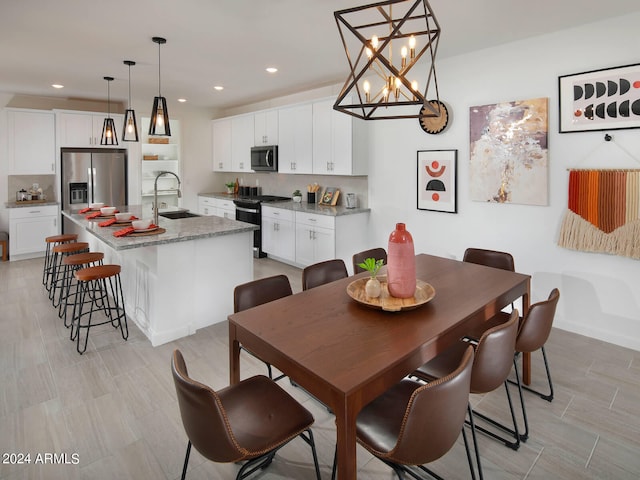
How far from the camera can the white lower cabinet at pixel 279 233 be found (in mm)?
5797

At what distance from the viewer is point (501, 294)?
229cm

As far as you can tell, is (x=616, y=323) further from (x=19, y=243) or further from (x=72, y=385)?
(x=19, y=243)

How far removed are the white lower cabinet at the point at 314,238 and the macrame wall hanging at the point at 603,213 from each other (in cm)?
255

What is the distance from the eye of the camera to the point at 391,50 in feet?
6.37

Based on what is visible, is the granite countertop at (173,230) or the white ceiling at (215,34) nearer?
the white ceiling at (215,34)

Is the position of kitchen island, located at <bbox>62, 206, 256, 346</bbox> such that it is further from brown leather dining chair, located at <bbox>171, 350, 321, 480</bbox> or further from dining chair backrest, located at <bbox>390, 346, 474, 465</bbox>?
dining chair backrest, located at <bbox>390, 346, 474, 465</bbox>

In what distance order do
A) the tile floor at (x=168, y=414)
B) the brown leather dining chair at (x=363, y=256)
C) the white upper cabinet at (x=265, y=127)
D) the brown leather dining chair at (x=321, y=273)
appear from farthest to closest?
the white upper cabinet at (x=265, y=127) → the brown leather dining chair at (x=363, y=256) → the brown leather dining chair at (x=321, y=273) → the tile floor at (x=168, y=414)

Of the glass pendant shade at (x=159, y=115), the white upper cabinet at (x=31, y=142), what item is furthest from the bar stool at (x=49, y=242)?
the glass pendant shade at (x=159, y=115)

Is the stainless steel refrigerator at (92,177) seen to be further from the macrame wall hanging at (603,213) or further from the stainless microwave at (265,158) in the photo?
the macrame wall hanging at (603,213)

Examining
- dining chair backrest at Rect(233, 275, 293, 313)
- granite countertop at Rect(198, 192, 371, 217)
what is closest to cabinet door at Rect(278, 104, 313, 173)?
granite countertop at Rect(198, 192, 371, 217)

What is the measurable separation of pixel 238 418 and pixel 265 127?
18.1 feet

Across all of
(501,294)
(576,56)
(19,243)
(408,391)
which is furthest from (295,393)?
(19,243)

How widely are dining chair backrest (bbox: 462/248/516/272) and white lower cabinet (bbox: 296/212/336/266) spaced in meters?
2.06

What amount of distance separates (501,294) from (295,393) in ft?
4.77
